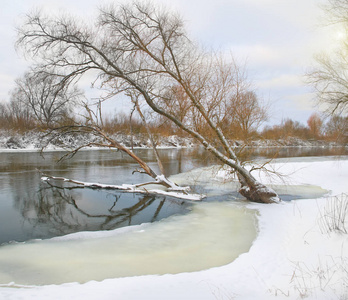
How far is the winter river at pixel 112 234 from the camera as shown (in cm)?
452

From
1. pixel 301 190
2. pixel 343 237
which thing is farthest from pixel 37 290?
pixel 301 190

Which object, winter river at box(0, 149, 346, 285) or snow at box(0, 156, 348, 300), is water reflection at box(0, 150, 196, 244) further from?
snow at box(0, 156, 348, 300)

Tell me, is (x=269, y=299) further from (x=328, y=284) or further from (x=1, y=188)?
(x=1, y=188)

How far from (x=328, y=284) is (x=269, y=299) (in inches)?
35.1

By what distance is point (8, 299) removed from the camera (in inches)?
128

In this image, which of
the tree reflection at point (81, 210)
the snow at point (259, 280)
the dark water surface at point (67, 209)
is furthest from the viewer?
the tree reflection at point (81, 210)

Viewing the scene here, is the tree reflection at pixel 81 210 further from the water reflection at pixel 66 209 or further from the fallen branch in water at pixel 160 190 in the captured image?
the fallen branch in water at pixel 160 190

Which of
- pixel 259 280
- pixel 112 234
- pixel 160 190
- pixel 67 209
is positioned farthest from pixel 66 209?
pixel 259 280

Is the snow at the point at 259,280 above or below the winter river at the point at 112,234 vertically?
above

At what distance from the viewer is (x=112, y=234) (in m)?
6.38

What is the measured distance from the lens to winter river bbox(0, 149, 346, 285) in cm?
452

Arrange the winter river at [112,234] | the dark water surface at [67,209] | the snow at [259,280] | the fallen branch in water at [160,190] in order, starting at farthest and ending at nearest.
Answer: the fallen branch in water at [160,190] → the dark water surface at [67,209] → the winter river at [112,234] → the snow at [259,280]

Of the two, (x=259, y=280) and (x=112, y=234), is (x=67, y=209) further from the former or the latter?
(x=259, y=280)

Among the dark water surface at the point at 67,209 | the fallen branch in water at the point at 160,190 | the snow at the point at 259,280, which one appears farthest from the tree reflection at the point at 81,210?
the snow at the point at 259,280
